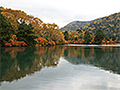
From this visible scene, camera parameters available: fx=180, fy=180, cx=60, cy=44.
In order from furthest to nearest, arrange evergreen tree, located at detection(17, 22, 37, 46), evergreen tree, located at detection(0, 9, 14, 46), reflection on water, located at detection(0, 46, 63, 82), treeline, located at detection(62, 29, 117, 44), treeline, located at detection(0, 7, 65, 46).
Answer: treeline, located at detection(62, 29, 117, 44) → evergreen tree, located at detection(17, 22, 37, 46) → treeline, located at detection(0, 7, 65, 46) → evergreen tree, located at detection(0, 9, 14, 46) → reflection on water, located at detection(0, 46, 63, 82)

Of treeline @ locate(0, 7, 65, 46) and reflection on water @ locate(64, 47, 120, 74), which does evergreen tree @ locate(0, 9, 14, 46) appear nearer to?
treeline @ locate(0, 7, 65, 46)

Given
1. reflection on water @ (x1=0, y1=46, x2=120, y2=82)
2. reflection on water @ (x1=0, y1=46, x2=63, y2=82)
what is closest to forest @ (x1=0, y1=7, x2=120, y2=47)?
reflection on water @ (x1=0, y1=46, x2=120, y2=82)

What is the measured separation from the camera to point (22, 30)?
203 feet

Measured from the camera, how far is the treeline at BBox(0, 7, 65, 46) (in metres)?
55.0

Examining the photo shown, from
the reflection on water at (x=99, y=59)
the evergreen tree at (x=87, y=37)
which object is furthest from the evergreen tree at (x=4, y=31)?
the evergreen tree at (x=87, y=37)

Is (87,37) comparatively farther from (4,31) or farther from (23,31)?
(4,31)

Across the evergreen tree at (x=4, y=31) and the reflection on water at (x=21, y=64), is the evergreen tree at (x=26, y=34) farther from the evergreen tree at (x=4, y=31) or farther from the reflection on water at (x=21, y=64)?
the reflection on water at (x=21, y=64)

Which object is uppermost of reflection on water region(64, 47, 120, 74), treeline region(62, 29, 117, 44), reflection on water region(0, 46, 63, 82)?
treeline region(62, 29, 117, 44)

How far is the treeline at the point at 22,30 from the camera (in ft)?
180

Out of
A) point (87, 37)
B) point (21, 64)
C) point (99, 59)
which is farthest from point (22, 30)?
point (87, 37)

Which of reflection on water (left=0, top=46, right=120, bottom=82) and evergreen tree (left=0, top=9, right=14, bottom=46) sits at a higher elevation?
evergreen tree (left=0, top=9, right=14, bottom=46)

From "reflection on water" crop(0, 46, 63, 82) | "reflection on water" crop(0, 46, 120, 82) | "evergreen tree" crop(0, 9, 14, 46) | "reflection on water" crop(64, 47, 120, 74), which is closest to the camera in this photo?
"reflection on water" crop(0, 46, 63, 82)

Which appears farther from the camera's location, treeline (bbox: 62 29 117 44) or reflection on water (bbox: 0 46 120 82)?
treeline (bbox: 62 29 117 44)

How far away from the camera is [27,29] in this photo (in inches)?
2468
